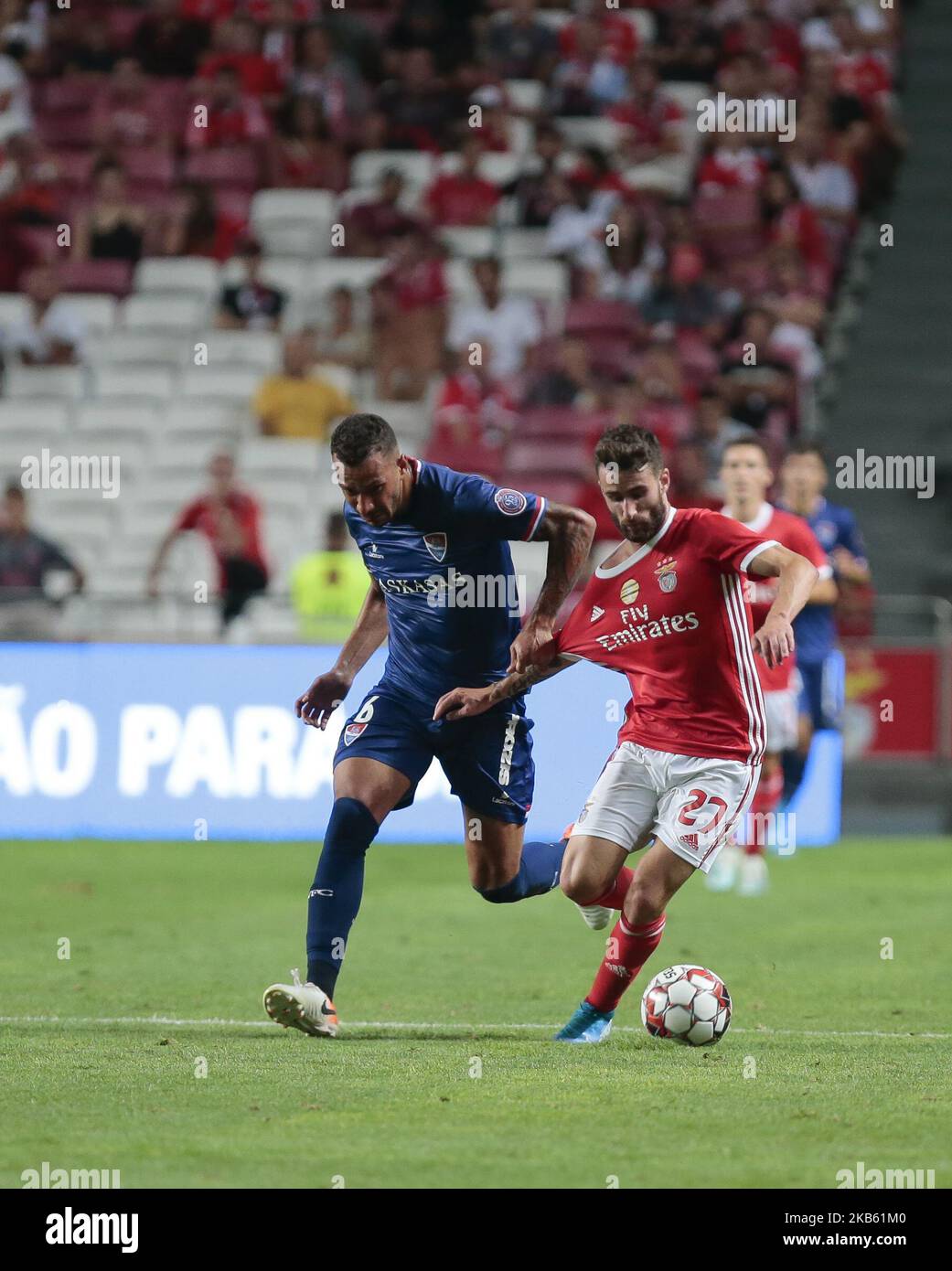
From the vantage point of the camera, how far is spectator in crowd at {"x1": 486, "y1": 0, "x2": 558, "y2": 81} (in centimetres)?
2167

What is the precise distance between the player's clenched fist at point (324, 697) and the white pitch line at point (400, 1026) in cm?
111

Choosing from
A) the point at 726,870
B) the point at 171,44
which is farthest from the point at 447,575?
→ the point at 171,44

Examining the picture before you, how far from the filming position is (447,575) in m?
7.83

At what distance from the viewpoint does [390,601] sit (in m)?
8.03

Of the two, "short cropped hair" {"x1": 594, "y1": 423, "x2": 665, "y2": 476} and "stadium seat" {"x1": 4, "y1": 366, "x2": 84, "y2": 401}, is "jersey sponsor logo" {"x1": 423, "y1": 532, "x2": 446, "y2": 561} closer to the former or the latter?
"short cropped hair" {"x1": 594, "y1": 423, "x2": 665, "y2": 476}

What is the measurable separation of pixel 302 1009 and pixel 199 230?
14712 millimetres

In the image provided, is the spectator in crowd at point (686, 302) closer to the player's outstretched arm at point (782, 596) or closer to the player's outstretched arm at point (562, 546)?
the player's outstretched arm at point (562, 546)

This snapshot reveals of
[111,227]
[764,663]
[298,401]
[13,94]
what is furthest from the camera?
[13,94]

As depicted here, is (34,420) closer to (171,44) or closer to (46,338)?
(46,338)

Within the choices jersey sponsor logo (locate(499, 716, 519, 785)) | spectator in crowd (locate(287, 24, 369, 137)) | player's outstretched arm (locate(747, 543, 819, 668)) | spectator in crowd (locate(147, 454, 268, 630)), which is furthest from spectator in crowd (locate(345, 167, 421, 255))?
player's outstretched arm (locate(747, 543, 819, 668))

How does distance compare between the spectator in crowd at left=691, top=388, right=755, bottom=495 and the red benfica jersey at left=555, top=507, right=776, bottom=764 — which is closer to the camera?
the red benfica jersey at left=555, top=507, right=776, bottom=764
